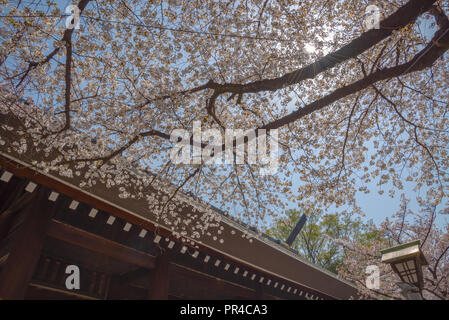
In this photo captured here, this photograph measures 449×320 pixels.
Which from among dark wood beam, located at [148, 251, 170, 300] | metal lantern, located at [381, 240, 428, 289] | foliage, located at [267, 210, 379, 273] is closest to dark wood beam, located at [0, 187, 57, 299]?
dark wood beam, located at [148, 251, 170, 300]

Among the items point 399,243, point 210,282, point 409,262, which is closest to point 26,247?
point 210,282

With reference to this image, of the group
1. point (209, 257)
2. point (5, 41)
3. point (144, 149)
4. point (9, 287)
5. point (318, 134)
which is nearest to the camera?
point (5, 41)

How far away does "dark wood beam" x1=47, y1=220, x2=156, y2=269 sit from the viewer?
12.8ft

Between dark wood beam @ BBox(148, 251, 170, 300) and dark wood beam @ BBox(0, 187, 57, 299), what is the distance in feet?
5.97

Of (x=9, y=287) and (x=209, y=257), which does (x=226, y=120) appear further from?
(x=9, y=287)

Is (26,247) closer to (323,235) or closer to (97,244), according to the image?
(97,244)

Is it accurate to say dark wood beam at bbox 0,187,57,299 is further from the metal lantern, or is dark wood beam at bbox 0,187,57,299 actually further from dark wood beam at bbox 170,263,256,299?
the metal lantern

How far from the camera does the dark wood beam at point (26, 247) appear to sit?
126 inches

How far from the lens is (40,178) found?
330 centimetres

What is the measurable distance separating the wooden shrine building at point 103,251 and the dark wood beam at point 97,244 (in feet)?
0.04

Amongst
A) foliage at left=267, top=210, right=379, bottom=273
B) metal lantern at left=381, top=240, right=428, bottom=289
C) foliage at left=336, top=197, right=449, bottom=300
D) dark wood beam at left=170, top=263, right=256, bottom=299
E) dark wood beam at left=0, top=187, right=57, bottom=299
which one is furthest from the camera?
foliage at left=267, top=210, right=379, bottom=273

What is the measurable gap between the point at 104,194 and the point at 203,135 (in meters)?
1.53

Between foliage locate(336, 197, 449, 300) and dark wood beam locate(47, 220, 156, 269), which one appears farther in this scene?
foliage locate(336, 197, 449, 300)
